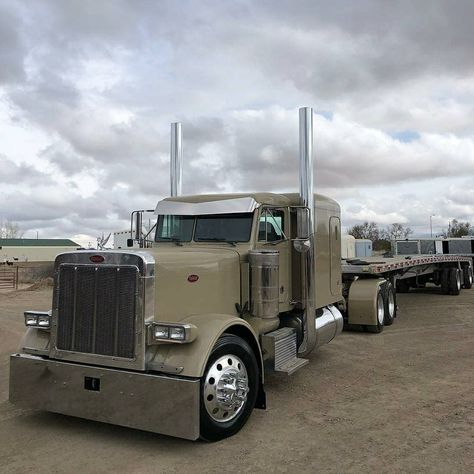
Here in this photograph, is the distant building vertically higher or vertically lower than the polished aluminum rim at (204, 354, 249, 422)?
higher

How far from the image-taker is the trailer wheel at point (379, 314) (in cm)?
1048

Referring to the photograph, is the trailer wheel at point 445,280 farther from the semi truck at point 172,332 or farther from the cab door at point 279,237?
the semi truck at point 172,332

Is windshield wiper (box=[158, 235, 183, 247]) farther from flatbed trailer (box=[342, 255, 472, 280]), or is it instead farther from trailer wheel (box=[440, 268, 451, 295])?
trailer wheel (box=[440, 268, 451, 295])

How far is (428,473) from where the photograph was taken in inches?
151

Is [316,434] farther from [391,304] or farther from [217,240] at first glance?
[391,304]

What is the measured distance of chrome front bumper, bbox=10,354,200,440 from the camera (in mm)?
4152

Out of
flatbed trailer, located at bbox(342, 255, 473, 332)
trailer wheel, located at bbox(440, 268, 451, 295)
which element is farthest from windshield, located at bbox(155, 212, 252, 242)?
trailer wheel, located at bbox(440, 268, 451, 295)

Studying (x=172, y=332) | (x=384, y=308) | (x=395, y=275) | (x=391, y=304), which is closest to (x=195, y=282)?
(x=172, y=332)

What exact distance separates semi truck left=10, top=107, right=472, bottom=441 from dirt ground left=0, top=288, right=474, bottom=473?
0.25 metres

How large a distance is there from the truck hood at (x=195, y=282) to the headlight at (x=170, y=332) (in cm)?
16

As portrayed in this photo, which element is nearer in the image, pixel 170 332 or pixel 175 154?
pixel 170 332

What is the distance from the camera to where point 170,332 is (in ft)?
14.2

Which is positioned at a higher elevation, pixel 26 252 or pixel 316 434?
pixel 26 252

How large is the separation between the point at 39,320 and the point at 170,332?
1.48m
